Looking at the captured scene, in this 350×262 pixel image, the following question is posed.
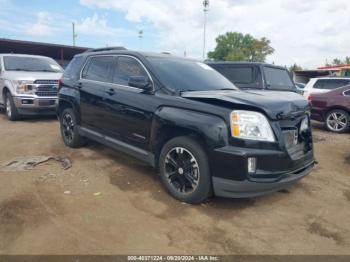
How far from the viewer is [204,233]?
10.6 feet

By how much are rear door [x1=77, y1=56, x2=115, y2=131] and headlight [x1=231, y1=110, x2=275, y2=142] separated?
7.74 ft

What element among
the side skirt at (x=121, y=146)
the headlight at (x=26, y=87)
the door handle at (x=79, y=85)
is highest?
the door handle at (x=79, y=85)

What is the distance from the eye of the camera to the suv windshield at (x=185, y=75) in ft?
14.1

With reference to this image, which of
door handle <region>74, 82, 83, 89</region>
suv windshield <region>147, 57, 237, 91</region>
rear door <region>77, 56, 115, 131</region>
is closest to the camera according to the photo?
suv windshield <region>147, 57, 237, 91</region>

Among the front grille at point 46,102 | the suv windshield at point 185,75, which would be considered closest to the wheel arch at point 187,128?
the suv windshield at point 185,75

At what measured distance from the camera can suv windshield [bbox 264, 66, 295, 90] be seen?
848 cm

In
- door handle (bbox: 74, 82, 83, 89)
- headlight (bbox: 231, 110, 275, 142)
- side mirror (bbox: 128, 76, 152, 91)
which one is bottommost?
headlight (bbox: 231, 110, 275, 142)

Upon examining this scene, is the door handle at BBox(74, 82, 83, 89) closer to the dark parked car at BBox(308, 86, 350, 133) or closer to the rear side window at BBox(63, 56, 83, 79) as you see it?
the rear side window at BBox(63, 56, 83, 79)

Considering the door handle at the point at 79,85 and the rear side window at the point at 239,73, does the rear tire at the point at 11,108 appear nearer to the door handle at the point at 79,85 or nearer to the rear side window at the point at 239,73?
the door handle at the point at 79,85

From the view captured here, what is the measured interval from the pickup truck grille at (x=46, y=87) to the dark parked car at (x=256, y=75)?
4.54m

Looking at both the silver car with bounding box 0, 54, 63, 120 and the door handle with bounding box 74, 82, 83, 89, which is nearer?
the door handle with bounding box 74, 82, 83, 89

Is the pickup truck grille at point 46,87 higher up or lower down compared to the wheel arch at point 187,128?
higher up

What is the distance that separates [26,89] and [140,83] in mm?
5743

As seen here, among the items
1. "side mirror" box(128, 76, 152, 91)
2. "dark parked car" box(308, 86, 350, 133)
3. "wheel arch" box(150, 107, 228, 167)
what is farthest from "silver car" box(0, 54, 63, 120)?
"dark parked car" box(308, 86, 350, 133)
